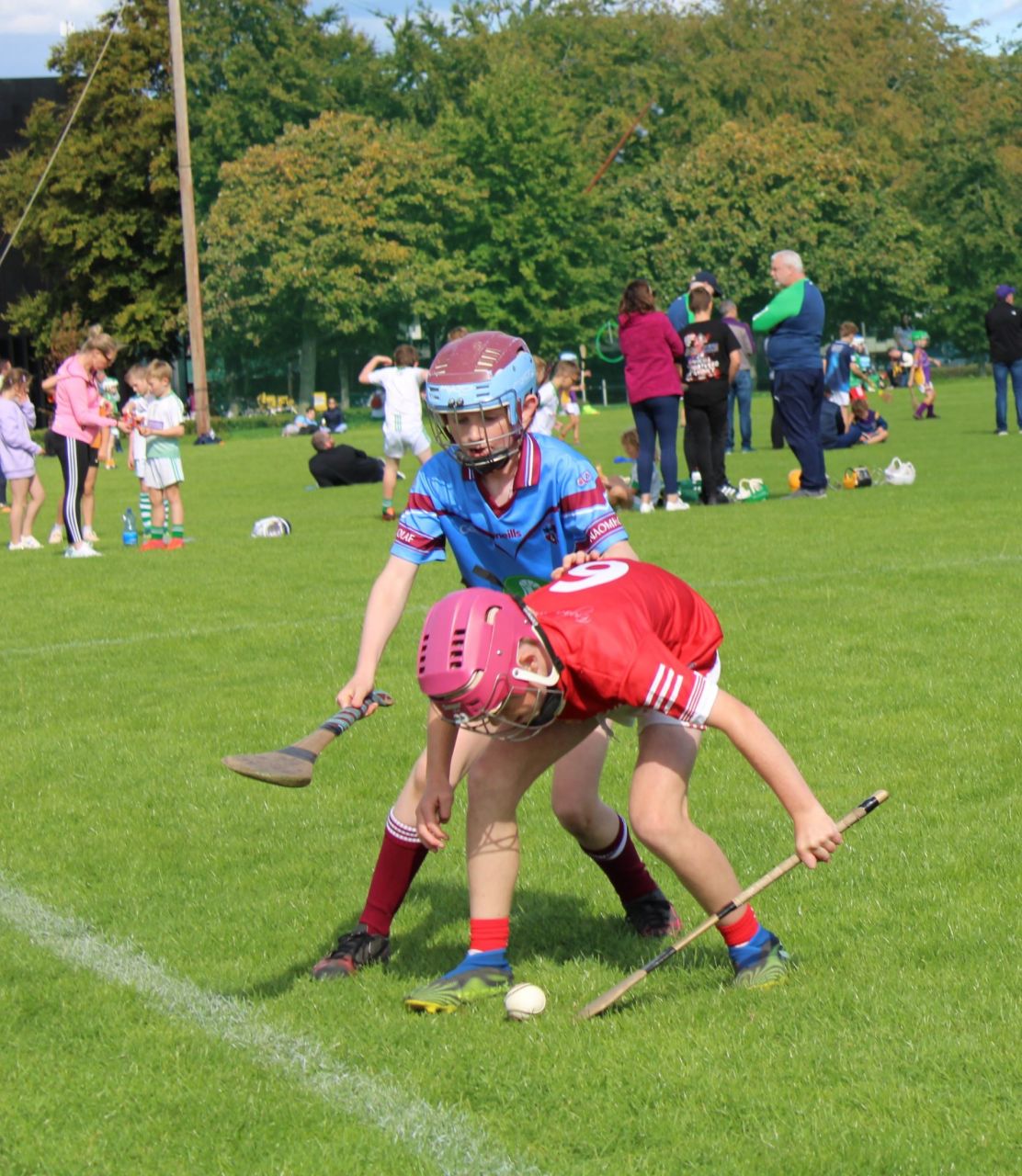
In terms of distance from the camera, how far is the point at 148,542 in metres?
17.7

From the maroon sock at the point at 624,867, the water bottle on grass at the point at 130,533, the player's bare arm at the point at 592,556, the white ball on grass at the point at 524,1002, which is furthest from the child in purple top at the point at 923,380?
the white ball on grass at the point at 524,1002

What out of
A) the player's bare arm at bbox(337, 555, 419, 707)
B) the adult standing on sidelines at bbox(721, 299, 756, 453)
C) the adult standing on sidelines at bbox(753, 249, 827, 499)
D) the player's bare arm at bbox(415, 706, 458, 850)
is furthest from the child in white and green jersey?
the player's bare arm at bbox(415, 706, 458, 850)

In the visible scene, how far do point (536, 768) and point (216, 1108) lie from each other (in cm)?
125

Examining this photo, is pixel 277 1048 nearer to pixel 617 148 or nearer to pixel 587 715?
pixel 587 715

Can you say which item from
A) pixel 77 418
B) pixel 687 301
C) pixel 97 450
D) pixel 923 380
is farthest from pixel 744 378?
pixel 77 418

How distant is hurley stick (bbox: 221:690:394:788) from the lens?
4.46 metres

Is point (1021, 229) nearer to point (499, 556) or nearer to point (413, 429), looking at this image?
point (413, 429)

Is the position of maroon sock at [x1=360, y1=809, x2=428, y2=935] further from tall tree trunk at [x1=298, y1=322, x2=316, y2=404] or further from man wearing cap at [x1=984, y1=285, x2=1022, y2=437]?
tall tree trunk at [x1=298, y1=322, x2=316, y2=404]

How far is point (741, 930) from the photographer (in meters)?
4.57

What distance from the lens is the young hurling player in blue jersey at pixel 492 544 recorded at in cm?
459

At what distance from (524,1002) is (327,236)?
193 ft

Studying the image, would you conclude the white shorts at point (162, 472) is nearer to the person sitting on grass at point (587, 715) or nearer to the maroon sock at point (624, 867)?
the maroon sock at point (624, 867)

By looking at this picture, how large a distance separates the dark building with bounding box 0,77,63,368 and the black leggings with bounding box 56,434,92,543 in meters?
52.3

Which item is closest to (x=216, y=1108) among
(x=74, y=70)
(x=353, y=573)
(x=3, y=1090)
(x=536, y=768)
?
(x=3, y=1090)
